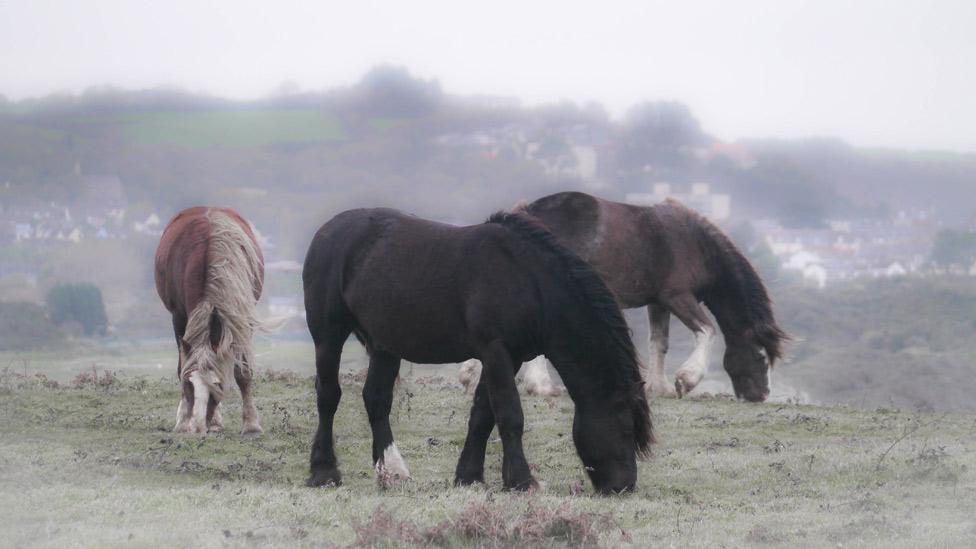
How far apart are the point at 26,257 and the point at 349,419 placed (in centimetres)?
2467

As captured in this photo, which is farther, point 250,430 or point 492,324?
point 250,430

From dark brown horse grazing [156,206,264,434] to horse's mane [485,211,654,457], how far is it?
4219mm

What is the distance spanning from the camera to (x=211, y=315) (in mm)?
10484

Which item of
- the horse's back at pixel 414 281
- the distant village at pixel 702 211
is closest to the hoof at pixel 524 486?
the horse's back at pixel 414 281

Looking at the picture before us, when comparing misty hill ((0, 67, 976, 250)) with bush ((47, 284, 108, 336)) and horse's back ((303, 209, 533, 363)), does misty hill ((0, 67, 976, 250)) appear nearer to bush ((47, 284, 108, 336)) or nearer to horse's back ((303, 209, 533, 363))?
bush ((47, 284, 108, 336))

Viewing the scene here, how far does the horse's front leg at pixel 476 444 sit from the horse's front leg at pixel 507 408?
1.49 ft

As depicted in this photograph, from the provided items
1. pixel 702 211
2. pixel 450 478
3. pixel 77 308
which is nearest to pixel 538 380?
pixel 450 478

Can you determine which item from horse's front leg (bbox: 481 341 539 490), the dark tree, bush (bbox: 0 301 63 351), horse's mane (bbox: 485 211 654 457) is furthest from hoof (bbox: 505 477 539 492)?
the dark tree

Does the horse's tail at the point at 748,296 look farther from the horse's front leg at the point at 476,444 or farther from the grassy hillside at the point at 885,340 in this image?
the grassy hillside at the point at 885,340

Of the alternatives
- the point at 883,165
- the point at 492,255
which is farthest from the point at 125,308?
the point at 883,165

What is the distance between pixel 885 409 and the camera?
12906mm

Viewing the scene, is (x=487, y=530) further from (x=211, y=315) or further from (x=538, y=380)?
(x=538, y=380)

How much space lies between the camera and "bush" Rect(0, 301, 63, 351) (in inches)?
1019

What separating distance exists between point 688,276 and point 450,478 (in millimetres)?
6136
